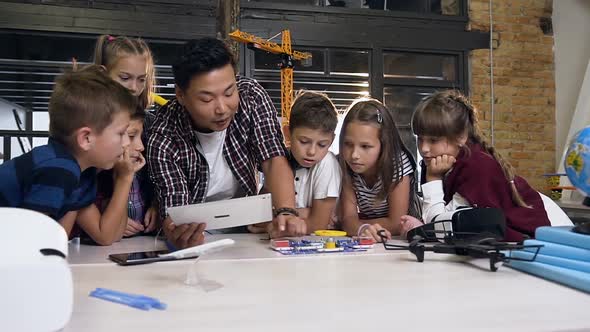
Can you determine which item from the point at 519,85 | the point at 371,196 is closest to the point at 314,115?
the point at 371,196

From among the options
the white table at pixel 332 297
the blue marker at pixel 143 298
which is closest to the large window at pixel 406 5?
the white table at pixel 332 297

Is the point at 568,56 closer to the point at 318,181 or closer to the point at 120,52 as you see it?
the point at 318,181

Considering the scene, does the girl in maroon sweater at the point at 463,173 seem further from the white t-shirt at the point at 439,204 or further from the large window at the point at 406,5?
the large window at the point at 406,5

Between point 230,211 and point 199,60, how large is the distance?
52 cm

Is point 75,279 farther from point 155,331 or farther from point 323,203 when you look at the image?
point 323,203

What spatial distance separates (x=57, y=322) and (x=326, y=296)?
350mm

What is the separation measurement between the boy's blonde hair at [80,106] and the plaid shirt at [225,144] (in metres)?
0.32

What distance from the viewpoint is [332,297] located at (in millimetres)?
760

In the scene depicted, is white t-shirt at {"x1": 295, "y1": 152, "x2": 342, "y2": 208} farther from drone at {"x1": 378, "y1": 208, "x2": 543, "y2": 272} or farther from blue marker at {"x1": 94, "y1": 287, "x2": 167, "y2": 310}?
blue marker at {"x1": 94, "y1": 287, "x2": 167, "y2": 310}

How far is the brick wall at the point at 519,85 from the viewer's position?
5.21 metres

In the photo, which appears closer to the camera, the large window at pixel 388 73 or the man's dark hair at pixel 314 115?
the man's dark hair at pixel 314 115

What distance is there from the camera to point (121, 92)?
51.8 inches


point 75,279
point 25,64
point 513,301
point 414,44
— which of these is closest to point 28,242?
point 75,279

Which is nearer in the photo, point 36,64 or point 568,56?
point 36,64
